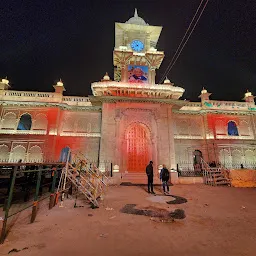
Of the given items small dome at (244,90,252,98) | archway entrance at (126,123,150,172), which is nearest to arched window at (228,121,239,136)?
small dome at (244,90,252,98)

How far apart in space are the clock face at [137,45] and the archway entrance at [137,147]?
485 inches

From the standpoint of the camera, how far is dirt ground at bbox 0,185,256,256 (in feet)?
10.1

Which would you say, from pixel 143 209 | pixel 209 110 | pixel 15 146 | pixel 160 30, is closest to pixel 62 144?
pixel 15 146

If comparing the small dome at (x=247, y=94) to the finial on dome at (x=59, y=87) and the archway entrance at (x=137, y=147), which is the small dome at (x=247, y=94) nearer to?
the archway entrance at (x=137, y=147)

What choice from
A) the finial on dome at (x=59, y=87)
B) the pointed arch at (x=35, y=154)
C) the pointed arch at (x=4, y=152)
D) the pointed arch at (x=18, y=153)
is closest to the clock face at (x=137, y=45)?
the finial on dome at (x=59, y=87)

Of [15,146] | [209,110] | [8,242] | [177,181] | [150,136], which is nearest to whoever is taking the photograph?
[8,242]

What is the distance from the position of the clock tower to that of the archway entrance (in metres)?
7.21

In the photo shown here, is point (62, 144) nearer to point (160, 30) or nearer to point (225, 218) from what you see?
point (225, 218)

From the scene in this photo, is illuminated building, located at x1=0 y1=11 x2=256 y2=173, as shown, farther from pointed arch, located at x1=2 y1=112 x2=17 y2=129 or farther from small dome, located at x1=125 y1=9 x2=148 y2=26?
small dome, located at x1=125 y1=9 x2=148 y2=26

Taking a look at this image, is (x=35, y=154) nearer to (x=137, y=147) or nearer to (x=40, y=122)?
(x=40, y=122)

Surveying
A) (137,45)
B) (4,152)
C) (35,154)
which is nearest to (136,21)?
(137,45)

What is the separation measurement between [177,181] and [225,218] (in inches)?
352

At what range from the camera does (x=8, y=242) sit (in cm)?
337

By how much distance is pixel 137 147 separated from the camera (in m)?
16.2
